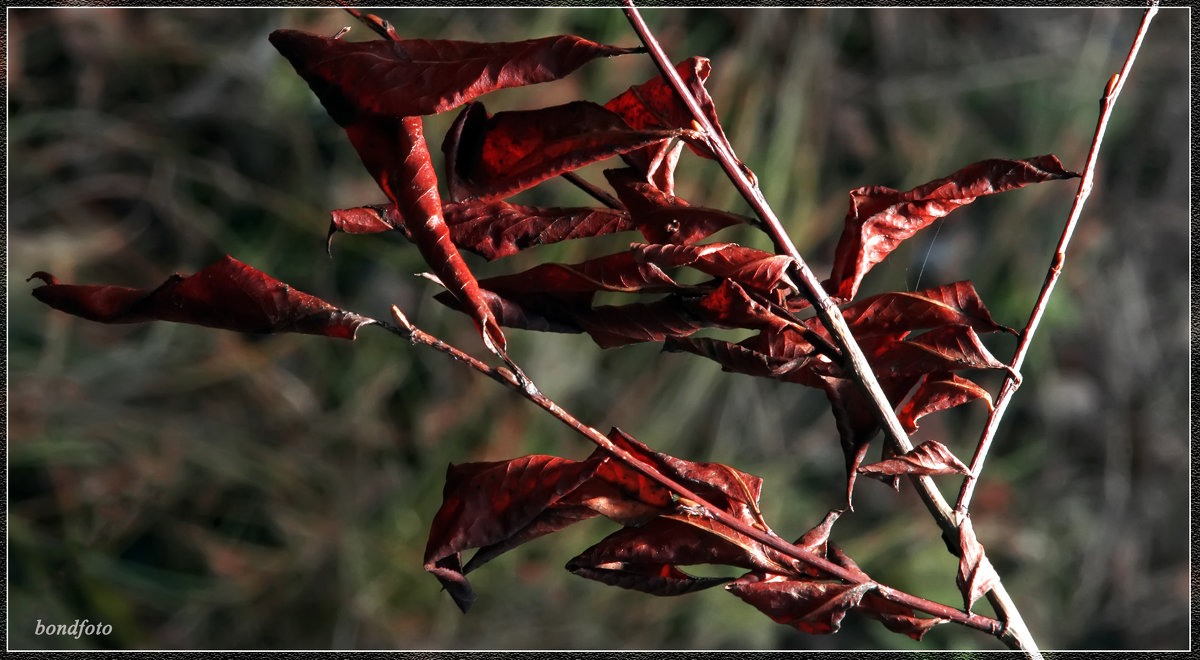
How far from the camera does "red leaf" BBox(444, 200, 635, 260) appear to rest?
22 centimetres

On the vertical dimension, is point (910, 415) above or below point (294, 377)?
above

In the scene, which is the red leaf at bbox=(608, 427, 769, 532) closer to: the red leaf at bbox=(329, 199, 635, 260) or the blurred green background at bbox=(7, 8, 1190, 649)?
the red leaf at bbox=(329, 199, 635, 260)

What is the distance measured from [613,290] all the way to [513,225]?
0.11 feet

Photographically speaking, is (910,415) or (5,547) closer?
(910,415)

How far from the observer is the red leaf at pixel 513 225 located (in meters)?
0.22

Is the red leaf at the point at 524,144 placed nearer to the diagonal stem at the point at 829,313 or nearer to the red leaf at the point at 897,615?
the diagonal stem at the point at 829,313

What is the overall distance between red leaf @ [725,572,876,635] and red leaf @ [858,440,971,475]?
29mm

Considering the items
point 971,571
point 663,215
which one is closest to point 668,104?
point 663,215

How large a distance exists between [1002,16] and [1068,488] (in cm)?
56

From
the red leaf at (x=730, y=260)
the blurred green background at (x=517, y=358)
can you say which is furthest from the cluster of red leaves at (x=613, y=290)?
the blurred green background at (x=517, y=358)

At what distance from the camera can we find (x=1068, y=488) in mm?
979

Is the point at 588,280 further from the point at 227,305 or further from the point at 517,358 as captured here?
the point at 517,358

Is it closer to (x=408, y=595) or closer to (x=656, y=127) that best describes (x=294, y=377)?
(x=408, y=595)

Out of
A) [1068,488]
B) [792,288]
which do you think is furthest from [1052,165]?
[1068,488]
